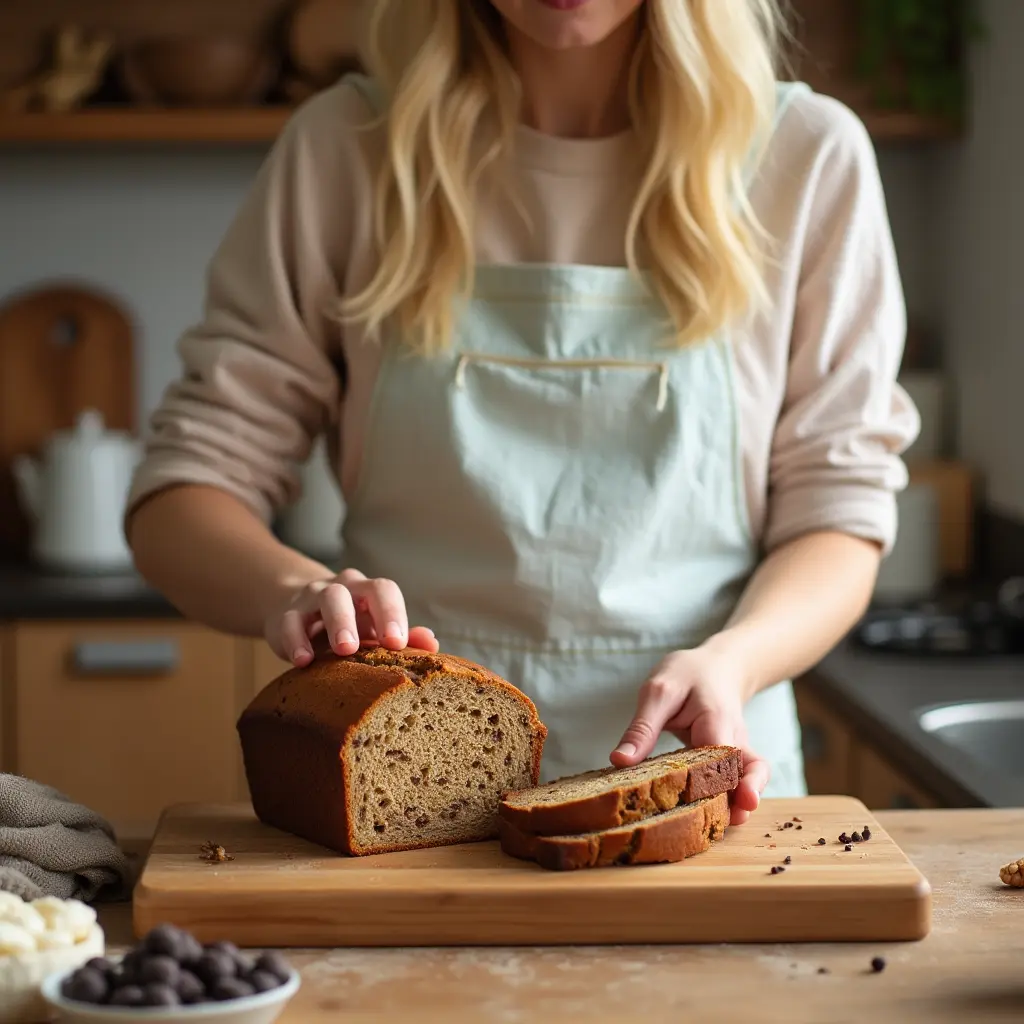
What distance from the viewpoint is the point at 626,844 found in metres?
1.24

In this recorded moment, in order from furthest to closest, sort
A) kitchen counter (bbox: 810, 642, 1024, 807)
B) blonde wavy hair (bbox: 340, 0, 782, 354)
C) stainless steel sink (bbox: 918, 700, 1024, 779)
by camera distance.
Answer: stainless steel sink (bbox: 918, 700, 1024, 779)
kitchen counter (bbox: 810, 642, 1024, 807)
blonde wavy hair (bbox: 340, 0, 782, 354)

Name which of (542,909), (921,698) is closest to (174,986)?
(542,909)

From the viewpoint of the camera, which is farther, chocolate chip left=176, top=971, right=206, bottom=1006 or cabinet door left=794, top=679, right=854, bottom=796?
cabinet door left=794, top=679, right=854, bottom=796

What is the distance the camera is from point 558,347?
66.7 inches

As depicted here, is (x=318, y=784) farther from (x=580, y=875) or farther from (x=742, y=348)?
(x=742, y=348)

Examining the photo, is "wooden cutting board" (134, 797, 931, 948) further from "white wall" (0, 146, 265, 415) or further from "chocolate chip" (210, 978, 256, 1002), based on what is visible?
"white wall" (0, 146, 265, 415)

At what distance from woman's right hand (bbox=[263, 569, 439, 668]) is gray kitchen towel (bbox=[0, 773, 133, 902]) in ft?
0.72

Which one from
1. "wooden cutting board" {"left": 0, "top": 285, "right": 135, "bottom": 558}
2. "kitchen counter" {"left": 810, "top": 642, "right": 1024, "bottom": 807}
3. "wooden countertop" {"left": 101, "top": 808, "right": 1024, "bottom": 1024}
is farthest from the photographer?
"wooden cutting board" {"left": 0, "top": 285, "right": 135, "bottom": 558}

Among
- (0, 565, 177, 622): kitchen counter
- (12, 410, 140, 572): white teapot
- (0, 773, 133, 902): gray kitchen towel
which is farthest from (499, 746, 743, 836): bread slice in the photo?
(12, 410, 140, 572): white teapot

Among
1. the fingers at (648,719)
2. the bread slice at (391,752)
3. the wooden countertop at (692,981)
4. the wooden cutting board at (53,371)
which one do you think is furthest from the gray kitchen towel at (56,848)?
the wooden cutting board at (53,371)

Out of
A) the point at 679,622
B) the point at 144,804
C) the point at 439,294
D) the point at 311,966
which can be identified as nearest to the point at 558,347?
the point at 439,294

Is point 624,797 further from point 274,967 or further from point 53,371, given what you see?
point 53,371

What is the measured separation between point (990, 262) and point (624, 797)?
93.3 inches

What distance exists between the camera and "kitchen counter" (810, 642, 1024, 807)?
189cm
